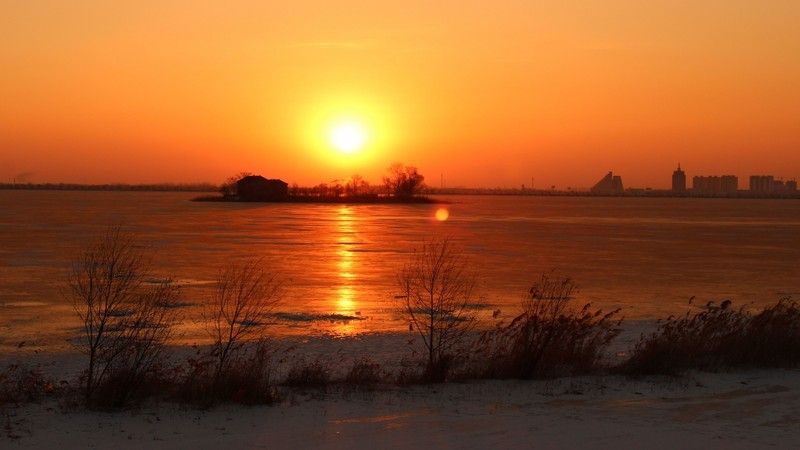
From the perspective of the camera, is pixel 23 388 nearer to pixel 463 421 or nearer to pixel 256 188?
pixel 463 421

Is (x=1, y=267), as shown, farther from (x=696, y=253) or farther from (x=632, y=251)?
(x=696, y=253)

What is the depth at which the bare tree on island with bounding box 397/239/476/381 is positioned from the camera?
33.8 ft

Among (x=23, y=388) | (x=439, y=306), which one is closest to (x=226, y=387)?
(x=23, y=388)

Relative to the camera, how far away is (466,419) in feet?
27.4

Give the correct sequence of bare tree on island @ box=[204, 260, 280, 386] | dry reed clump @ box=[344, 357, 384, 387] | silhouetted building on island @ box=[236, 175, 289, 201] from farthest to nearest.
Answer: silhouetted building on island @ box=[236, 175, 289, 201] < bare tree on island @ box=[204, 260, 280, 386] < dry reed clump @ box=[344, 357, 384, 387]

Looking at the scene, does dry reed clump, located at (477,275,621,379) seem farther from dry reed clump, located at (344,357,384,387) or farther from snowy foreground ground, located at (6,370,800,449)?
dry reed clump, located at (344,357,384,387)

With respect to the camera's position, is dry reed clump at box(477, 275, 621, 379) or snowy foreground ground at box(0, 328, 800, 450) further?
dry reed clump at box(477, 275, 621, 379)

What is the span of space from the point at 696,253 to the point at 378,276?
16154mm

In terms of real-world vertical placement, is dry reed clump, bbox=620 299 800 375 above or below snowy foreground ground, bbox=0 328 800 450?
above

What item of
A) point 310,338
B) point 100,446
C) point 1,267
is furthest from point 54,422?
point 1,267

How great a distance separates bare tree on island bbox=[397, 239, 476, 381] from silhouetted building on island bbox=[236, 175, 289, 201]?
90.0 metres

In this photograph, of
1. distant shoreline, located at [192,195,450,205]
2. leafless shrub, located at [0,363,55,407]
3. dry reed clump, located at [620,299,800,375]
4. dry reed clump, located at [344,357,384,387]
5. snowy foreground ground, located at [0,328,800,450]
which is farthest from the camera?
distant shoreline, located at [192,195,450,205]

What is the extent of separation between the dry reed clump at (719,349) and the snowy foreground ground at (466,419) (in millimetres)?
517

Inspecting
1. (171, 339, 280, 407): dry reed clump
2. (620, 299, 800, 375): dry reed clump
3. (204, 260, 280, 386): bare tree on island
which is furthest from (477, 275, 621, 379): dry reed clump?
(204, 260, 280, 386): bare tree on island
